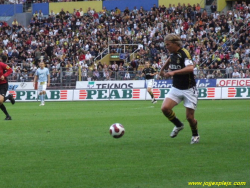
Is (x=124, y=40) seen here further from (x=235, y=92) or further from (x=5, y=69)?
(x=5, y=69)

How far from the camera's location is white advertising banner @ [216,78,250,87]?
33625 mm

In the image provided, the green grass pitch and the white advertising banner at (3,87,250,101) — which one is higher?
the green grass pitch

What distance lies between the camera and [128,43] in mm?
44594

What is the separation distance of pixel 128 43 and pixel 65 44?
5850mm

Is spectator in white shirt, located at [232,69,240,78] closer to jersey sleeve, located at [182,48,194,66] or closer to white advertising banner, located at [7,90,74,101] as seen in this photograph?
white advertising banner, located at [7,90,74,101]

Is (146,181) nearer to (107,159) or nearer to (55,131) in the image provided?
(107,159)

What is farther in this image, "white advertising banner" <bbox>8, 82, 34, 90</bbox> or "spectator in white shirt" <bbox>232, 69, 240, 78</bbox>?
"white advertising banner" <bbox>8, 82, 34, 90</bbox>

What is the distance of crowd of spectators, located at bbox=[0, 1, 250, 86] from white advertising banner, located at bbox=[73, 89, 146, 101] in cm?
358

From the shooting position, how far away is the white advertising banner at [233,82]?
110 feet

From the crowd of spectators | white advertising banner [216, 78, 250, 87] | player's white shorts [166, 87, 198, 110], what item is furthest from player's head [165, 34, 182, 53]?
the crowd of spectators

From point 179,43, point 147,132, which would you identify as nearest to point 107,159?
point 179,43

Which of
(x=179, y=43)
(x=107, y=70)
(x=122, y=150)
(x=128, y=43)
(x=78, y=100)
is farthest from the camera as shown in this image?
(x=128, y=43)

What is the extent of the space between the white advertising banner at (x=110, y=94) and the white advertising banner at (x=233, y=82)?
5.14 metres

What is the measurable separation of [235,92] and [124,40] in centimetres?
1551
